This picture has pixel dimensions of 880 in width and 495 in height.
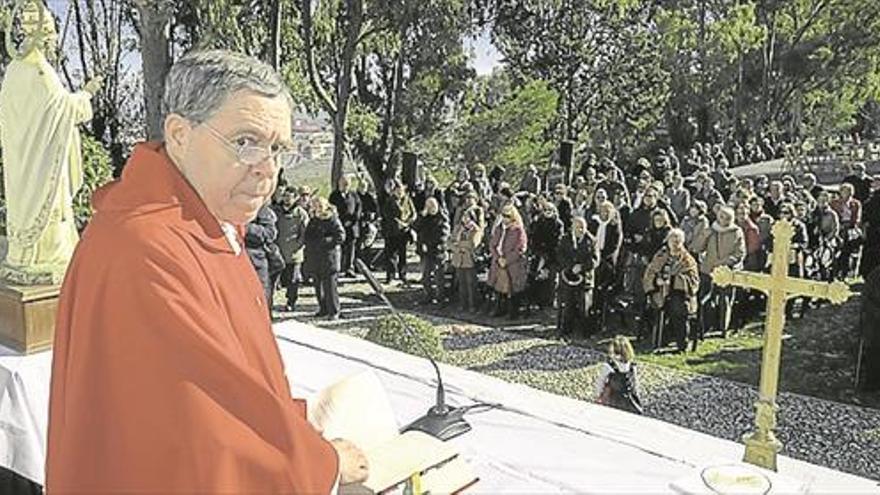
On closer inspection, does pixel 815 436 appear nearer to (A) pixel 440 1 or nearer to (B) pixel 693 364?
(B) pixel 693 364

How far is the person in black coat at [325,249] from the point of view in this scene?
9703 mm

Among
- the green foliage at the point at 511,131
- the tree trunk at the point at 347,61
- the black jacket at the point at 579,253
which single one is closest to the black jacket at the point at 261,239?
the black jacket at the point at 579,253

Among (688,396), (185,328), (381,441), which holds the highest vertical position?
(185,328)

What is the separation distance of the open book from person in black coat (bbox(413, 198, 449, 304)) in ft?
28.0

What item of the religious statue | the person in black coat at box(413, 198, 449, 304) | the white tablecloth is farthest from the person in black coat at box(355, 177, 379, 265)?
the white tablecloth

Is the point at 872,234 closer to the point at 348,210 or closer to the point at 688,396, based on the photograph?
the point at 688,396

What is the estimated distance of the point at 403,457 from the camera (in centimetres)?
199

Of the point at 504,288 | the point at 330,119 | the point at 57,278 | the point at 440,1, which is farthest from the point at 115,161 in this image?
the point at 57,278

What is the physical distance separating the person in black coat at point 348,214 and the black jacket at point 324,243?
78.0 inches

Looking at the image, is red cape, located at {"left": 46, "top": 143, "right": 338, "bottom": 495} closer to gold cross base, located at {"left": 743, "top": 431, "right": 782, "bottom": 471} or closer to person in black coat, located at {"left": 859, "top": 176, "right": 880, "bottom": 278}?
A: gold cross base, located at {"left": 743, "top": 431, "right": 782, "bottom": 471}

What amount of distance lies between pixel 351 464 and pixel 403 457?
199 millimetres

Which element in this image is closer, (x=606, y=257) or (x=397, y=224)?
(x=606, y=257)

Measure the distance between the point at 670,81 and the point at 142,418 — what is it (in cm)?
2560

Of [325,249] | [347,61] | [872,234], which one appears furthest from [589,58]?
[325,249]
